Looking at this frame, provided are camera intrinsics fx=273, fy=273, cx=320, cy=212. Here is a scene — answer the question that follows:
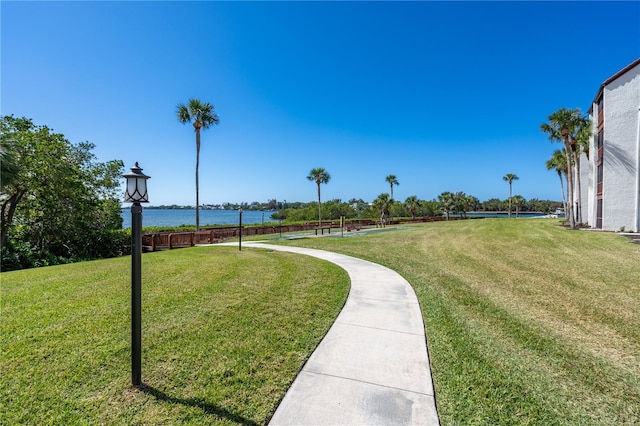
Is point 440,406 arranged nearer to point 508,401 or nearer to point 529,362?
Answer: point 508,401

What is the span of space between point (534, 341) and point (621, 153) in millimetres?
20645

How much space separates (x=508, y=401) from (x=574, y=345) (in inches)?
76.1

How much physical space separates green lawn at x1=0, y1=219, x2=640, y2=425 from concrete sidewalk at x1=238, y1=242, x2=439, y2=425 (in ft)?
0.53

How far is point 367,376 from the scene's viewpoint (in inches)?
117

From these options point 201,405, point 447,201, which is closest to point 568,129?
point 201,405

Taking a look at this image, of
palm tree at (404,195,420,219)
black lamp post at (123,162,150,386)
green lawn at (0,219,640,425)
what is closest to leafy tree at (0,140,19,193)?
green lawn at (0,219,640,425)

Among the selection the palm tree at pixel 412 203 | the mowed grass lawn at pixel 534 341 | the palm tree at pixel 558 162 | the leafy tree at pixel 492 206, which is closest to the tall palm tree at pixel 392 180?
the palm tree at pixel 412 203

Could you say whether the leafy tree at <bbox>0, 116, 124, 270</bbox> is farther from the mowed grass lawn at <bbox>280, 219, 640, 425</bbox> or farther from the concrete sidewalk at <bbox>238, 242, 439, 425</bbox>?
the mowed grass lawn at <bbox>280, 219, 640, 425</bbox>

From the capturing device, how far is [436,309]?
5.02 meters

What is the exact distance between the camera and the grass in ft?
8.27

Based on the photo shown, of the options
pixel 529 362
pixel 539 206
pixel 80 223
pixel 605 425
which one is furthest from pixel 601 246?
pixel 539 206

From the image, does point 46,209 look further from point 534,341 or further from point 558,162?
point 558,162

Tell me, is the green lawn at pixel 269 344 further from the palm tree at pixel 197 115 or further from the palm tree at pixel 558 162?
the palm tree at pixel 558 162

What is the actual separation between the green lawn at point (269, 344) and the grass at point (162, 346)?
0.02 metres
